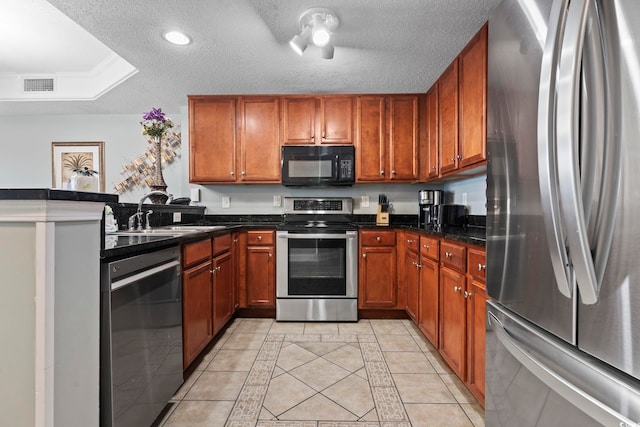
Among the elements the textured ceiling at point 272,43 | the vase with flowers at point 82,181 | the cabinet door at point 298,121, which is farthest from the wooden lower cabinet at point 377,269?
the vase with flowers at point 82,181

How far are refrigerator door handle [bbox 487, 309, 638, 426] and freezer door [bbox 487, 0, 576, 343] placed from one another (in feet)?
0.33

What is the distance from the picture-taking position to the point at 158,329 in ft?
4.47

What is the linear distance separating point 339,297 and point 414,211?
137 centimetres

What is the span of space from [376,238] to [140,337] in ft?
6.85

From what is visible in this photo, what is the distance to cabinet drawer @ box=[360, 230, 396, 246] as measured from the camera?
282 centimetres

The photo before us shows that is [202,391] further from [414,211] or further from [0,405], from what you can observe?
[414,211]

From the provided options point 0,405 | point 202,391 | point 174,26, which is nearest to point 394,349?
point 202,391

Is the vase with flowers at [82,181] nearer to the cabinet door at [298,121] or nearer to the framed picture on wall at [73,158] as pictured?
the cabinet door at [298,121]

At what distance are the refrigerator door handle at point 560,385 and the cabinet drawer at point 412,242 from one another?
135cm

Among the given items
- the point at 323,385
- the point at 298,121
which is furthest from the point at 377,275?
the point at 298,121

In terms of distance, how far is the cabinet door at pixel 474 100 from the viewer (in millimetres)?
1776

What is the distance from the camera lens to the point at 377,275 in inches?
111

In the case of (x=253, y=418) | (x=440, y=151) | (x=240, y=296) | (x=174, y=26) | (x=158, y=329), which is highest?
(x=174, y=26)

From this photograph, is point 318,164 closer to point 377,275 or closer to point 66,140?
point 377,275
